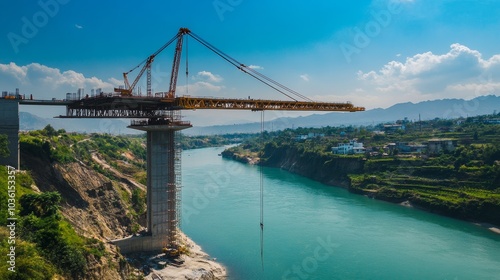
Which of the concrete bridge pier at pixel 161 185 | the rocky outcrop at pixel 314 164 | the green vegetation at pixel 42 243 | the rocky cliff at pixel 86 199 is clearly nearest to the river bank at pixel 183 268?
the concrete bridge pier at pixel 161 185

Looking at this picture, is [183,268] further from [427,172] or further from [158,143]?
[427,172]

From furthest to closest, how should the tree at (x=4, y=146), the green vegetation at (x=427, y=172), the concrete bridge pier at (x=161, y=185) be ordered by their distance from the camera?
the green vegetation at (x=427, y=172)
the concrete bridge pier at (x=161, y=185)
the tree at (x=4, y=146)

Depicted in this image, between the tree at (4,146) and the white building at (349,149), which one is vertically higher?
the tree at (4,146)

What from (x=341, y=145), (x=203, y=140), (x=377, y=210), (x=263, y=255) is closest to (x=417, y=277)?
(x=263, y=255)

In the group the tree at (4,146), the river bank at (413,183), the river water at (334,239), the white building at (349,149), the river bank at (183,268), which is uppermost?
the tree at (4,146)

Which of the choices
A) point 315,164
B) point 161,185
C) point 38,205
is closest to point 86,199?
point 161,185

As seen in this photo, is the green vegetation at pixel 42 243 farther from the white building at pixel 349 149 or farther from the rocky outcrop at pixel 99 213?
the white building at pixel 349 149

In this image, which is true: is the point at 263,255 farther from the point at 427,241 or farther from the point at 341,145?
the point at 341,145
